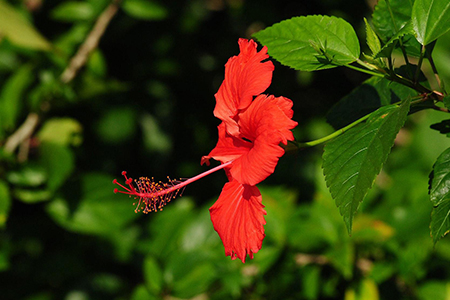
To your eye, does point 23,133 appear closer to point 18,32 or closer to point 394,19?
point 18,32

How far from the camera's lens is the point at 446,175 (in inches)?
32.1

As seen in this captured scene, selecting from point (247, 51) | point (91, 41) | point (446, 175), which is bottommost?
point (91, 41)

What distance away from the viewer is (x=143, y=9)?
7.11ft

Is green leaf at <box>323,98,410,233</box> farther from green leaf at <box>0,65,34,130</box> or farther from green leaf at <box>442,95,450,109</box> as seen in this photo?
green leaf at <box>0,65,34,130</box>

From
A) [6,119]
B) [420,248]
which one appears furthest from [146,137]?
[420,248]

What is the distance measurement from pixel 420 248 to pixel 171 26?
1.73 m

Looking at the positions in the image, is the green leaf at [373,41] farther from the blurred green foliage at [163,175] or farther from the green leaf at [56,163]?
the green leaf at [56,163]

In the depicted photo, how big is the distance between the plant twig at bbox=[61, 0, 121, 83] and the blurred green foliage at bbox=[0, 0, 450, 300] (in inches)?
1.1

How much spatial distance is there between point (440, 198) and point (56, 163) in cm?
151

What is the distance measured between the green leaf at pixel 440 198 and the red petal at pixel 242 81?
0.33m

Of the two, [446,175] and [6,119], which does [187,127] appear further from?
[446,175]

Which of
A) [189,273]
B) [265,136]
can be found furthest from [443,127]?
[189,273]

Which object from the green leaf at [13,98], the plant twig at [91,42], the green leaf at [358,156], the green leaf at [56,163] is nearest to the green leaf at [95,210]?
the green leaf at [56,163]

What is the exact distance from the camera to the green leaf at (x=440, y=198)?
0.80 metres
